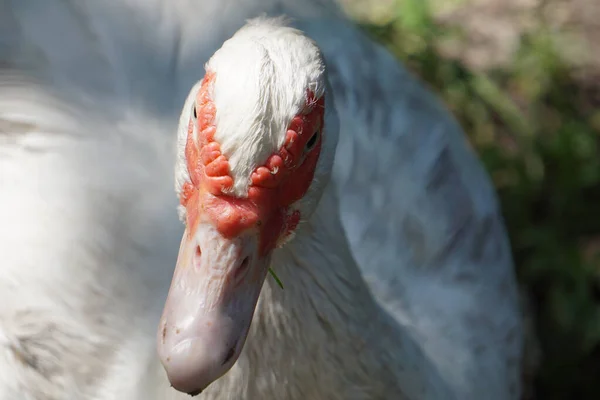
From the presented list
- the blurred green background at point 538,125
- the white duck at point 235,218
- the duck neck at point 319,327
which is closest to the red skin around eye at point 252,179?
the white duck at point 235,218

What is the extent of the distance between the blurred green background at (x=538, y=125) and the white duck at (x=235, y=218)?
2.33 feet

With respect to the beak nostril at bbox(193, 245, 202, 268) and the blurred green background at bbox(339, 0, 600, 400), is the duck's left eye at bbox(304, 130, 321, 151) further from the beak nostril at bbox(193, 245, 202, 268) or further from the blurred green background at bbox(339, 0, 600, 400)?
the blurred green background at bbox(339, 0, 600, 400)

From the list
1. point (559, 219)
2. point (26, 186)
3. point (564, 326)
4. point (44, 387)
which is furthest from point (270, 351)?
point (559, 219)

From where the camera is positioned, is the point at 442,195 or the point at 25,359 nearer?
the point at 25,359

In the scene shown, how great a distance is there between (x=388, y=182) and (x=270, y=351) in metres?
0.98

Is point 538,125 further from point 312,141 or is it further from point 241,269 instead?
point 241,269

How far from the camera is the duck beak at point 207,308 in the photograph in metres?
1.63

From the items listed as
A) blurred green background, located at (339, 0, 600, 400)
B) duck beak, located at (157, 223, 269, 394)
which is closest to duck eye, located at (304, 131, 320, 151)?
duck beak, located at (157, 223, 269, 394)

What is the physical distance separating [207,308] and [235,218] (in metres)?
0.17

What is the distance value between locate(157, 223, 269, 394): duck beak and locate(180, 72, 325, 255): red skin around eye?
0.10 feet

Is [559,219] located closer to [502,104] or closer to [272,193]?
[502,104]

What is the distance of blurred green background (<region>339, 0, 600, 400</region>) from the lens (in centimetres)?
351

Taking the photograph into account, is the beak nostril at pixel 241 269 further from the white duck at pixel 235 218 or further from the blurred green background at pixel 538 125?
the blurred green background at pixel 538 125

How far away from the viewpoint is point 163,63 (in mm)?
2670
